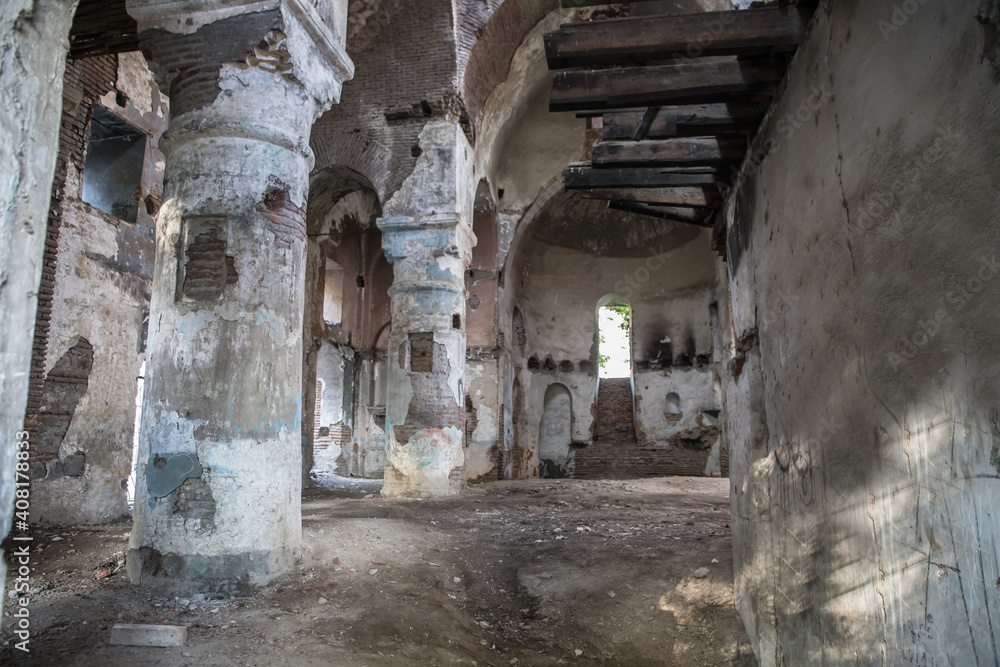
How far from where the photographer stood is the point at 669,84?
3111 mm

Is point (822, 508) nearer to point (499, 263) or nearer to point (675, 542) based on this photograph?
point (675, 542)

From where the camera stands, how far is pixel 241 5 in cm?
458

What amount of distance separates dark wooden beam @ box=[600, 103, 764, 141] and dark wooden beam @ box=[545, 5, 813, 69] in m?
0.47

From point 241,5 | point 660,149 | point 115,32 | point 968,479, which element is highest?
point 115,32

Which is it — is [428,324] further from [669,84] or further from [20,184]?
[20,184]

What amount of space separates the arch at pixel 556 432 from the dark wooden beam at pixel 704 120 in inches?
522

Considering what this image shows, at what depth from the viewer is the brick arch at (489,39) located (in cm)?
987

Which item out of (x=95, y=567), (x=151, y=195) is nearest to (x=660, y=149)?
(x=95, y=567)

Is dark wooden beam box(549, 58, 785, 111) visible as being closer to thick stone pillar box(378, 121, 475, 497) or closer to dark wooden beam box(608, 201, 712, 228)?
dark wooden beam box(608, 201, 712, 228)

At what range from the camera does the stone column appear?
4098 millimetres

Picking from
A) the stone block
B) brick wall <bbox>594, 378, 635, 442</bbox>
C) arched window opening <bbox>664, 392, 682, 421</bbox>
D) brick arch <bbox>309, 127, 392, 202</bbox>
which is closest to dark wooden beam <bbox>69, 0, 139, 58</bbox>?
brick arch <bbox>309, 127, 392, 202</bbox>

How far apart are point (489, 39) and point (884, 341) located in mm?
9466

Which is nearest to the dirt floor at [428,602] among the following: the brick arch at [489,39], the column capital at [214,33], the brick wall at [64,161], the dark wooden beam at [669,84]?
the brick wall at [64,161]

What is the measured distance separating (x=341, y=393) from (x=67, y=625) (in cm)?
1295
